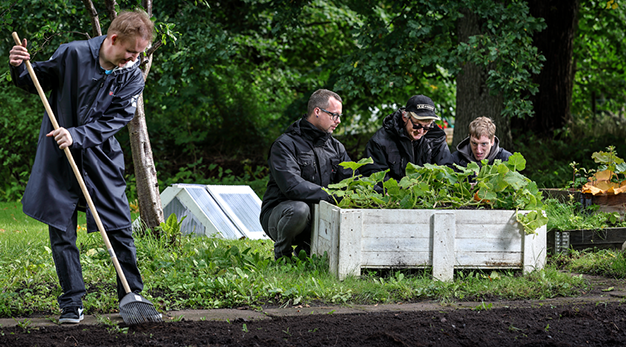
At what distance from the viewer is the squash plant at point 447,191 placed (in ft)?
13.8

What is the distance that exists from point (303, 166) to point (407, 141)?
0.95m

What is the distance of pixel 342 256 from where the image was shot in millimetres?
Result: 4016

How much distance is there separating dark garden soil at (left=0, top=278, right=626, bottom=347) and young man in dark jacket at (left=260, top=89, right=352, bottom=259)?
130 cm

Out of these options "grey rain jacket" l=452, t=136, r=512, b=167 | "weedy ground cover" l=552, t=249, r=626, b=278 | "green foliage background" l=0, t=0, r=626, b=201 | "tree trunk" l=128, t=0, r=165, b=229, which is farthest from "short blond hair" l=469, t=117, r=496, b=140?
"tree trunk" l=128, t=0, r=165, b=229

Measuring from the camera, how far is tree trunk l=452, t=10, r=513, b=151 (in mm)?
8227

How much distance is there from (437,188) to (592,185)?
2.05 meters

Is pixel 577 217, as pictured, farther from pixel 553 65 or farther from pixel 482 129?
pixel 553 65

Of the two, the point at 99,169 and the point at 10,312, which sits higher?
the point at 99,169

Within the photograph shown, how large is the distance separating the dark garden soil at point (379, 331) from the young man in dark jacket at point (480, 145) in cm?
202

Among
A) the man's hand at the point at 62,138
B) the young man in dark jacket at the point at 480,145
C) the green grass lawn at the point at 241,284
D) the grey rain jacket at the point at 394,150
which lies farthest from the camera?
the young man in dark jacket at the point at 480,145

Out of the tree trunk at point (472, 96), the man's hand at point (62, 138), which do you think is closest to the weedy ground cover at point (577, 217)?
the tree trunk at point (472, 96)

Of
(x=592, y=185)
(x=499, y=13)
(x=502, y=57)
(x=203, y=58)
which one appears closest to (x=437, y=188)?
(x=592, y=185)

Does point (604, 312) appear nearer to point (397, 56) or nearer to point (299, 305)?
point (299, 305)

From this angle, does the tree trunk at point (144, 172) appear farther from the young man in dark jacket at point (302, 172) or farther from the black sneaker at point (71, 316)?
the black sneaker at point (71, 316)
